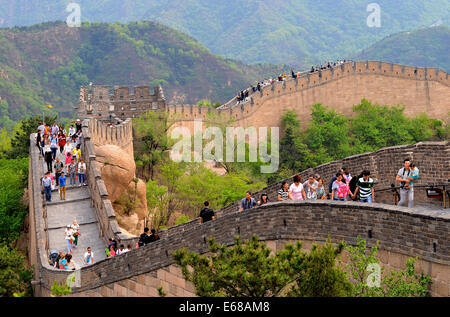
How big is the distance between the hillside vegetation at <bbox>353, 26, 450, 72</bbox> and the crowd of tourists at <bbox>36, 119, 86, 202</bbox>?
130m

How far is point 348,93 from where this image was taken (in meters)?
57.6

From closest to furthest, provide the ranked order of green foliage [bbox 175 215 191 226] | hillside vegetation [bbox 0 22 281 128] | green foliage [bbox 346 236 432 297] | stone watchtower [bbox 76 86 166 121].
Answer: green foliage [bbox 346 236 432 297], green foliage [bbox 175 215 191 226], stone watchtower [bbox 76 86 166 121], hillside vegetation [bbox 0 22 281 128]

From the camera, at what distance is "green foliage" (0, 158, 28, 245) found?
29641mm

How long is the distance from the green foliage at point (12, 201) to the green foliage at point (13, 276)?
7.10m

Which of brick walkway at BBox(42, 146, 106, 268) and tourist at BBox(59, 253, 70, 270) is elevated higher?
brick walkway at BBox(42, 146, 106, 268)

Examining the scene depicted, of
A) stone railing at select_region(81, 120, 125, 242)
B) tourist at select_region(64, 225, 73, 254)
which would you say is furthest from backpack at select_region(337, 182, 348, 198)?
tourist at select_region(64, 225, 73, 254)

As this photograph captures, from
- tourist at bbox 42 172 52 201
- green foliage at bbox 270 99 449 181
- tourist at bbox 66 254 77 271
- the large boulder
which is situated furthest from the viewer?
green foliage at bbox 270 99 449 181

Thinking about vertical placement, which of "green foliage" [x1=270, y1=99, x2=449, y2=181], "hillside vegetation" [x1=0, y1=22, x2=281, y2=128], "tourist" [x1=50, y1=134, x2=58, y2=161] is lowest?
"tourist" [x1=50, y1=134, x2=58, y2=161]

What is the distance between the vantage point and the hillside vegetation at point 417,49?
15562cm

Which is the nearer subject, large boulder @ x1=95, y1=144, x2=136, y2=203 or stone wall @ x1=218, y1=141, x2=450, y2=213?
stone wall @ x1=218, y1=141, x2=450, y2=213

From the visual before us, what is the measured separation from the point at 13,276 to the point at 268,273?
32.0 ft

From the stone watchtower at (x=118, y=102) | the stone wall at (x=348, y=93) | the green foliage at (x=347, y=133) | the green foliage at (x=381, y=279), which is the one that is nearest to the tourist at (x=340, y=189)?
the green foliage at (x=381, y=279)

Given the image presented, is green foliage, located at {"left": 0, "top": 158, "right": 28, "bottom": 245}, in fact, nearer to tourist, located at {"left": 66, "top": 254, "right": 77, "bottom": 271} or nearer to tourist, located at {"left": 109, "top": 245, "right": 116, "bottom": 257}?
tourist, located at {"left": 109, "top": 245, "right": 116, "bottom": 257}
